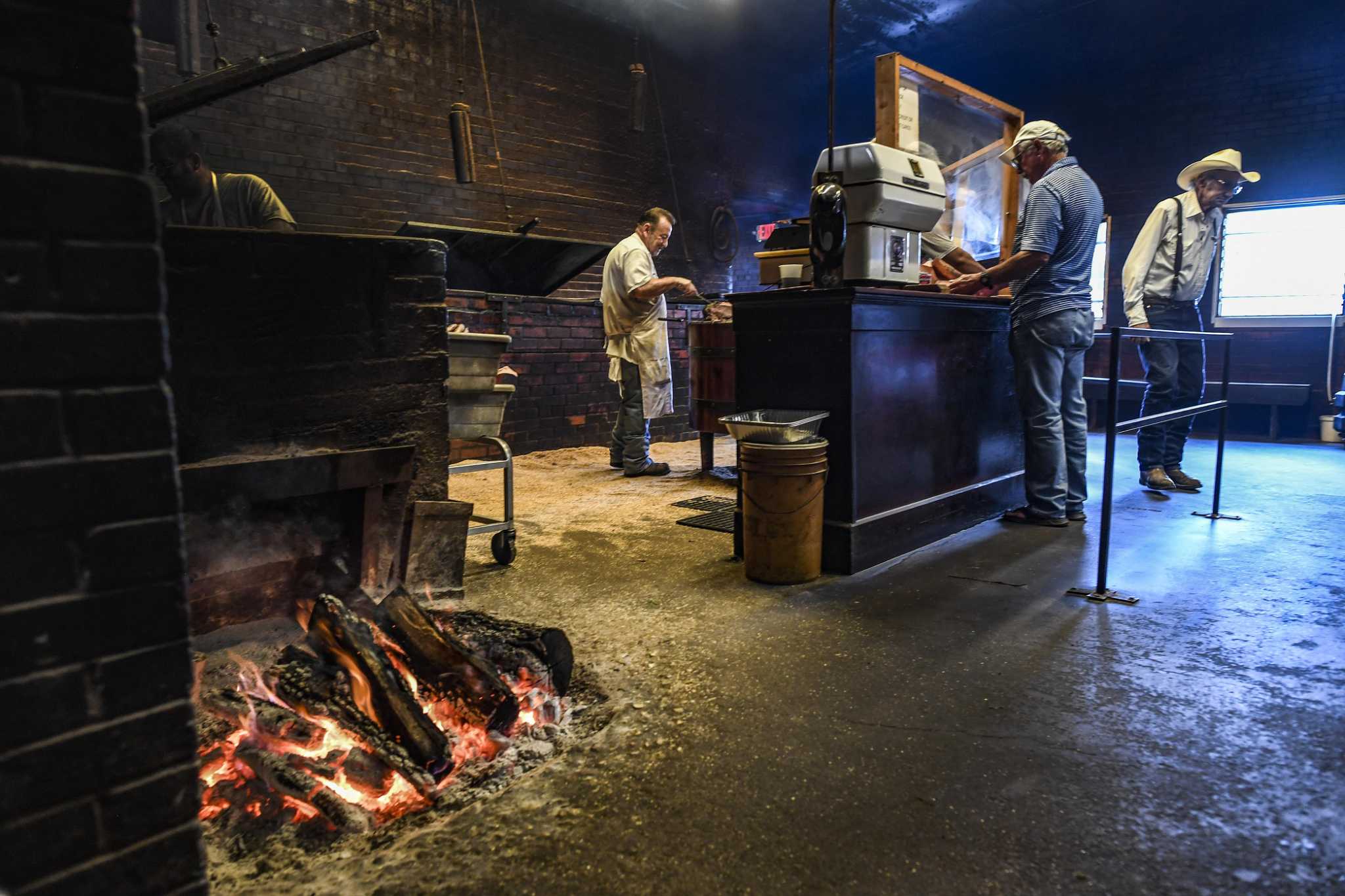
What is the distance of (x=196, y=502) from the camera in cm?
219

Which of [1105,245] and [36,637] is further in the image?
[1105,245]

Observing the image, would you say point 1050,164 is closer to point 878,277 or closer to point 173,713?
point 878,277

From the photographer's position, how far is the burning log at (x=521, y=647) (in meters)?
2.23

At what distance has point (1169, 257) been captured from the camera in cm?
518

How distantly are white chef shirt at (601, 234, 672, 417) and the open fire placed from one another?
3520 mm

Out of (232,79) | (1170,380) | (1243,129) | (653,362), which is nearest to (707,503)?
(653,362)

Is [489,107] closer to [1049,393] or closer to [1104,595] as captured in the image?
[1049,393]

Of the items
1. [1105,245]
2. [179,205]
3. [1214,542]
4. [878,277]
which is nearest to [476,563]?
[878,277]

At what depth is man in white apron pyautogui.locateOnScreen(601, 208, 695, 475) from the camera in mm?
5777

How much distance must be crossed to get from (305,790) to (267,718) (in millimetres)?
286

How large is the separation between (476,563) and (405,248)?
156 centimetres

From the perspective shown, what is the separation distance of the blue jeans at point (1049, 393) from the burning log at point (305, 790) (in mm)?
3736

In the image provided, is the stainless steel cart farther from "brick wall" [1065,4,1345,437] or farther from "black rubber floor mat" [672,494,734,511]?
"brick wall" [1065,4,1345,437]

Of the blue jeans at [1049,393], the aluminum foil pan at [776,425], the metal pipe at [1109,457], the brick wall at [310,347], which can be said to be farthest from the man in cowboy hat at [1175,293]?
the brick wall at [310,347]
